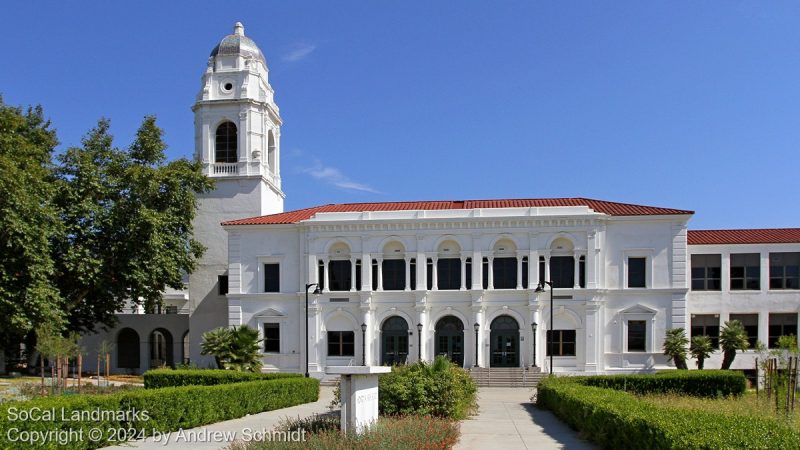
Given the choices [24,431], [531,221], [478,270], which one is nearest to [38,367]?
[478,270]

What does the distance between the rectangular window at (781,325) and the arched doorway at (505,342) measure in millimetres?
14181

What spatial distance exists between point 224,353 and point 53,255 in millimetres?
10619

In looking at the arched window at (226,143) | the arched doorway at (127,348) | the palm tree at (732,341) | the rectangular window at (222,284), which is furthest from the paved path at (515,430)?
the arched doorway at (127,348)

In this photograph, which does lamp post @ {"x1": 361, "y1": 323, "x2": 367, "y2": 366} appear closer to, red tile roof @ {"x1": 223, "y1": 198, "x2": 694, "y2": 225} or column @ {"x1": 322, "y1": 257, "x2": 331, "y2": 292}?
column @ {"x1": 322, "y1": 257, "x2": 331, "y2": 292}

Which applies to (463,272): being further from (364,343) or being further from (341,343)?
(341,343)

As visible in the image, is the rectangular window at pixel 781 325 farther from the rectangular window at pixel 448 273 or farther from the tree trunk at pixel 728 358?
the rectangular window at pixel 448 273

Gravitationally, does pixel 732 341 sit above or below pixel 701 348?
above

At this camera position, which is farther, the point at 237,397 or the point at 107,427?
the point at 237,397

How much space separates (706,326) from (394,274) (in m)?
17.8

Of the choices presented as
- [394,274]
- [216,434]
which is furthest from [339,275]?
[216,434]

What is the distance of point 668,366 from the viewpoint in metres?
41.4

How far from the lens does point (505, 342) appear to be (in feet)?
140

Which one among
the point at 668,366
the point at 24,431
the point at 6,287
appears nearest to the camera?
the point at 24,431

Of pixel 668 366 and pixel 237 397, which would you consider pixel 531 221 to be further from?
pixel 237 397
